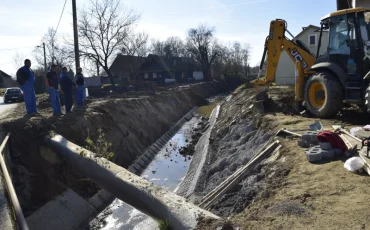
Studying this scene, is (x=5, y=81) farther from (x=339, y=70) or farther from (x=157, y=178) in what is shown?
(x=339, y=70)

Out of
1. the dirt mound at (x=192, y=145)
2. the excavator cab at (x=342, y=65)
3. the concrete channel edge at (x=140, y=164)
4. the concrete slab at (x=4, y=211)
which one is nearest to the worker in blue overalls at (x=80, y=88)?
the concrete channel edge at (x=140, y=164)

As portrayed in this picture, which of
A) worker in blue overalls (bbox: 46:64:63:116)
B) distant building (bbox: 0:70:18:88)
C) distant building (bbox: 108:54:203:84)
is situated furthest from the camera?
distant building (bbox: 0:70:18:88)

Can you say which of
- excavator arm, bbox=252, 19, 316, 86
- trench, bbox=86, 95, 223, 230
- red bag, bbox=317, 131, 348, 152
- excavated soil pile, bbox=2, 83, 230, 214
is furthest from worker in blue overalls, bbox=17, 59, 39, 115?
red bag, bbox=317, 131, 348, 152

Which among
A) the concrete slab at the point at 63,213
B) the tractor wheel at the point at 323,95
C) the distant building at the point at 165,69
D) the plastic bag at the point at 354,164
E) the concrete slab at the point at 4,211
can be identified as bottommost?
the concrete slab at the point at 63,213

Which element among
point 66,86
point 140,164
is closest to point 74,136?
point 66,86

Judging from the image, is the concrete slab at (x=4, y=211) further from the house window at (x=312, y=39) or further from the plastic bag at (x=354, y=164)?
the house window at (x=312, y=39)

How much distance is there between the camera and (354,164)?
17.0ft

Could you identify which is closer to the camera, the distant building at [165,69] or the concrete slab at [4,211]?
the concrete slab at [4,211]

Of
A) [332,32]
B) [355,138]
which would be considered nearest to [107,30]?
[332,32]

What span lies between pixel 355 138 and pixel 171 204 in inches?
155

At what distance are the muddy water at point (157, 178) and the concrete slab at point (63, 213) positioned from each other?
0.35 metres

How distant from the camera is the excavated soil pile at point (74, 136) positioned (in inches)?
277

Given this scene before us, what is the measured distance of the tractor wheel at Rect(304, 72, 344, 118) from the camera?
9.12 m

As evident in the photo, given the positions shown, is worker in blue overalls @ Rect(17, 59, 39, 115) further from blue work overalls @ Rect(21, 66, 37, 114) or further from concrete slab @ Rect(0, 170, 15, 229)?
concrete slab @ Rect(0, 170, 15, 229)
